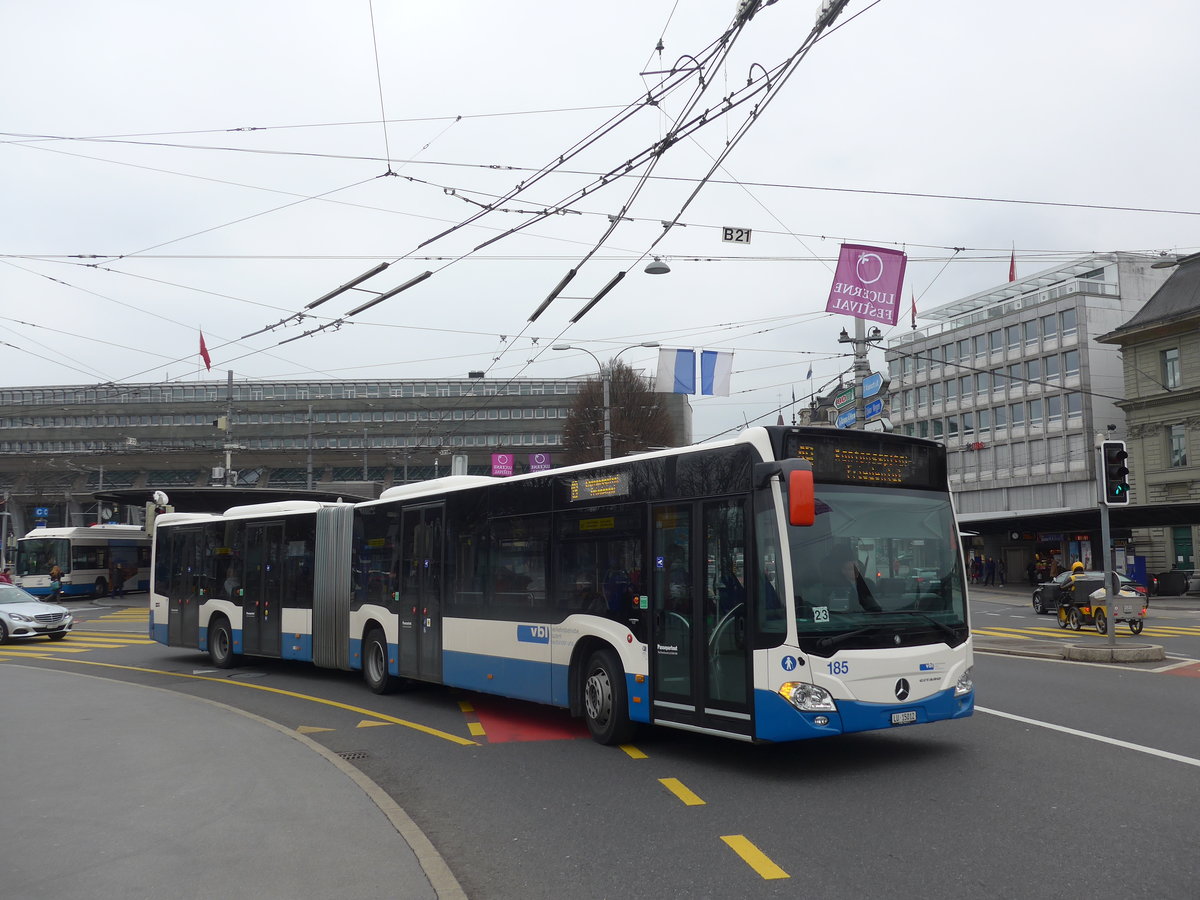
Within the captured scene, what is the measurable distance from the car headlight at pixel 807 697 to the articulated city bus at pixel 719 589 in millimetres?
12

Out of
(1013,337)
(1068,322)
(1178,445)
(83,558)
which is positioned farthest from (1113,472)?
(1013,337)

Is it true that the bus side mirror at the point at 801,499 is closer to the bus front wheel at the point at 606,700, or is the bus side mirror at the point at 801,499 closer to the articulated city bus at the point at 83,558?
the bus front wheel at the point at 606,700

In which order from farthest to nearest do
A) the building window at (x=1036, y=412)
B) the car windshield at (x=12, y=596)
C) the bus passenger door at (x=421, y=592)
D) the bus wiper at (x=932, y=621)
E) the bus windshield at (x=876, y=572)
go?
1. the building window at (x=1036, y=412)
2. the car windshield at (x=12, y=596)
3. the bus passenger door at (x=421, y=592)
4. the bus wiper at (x=932, y=621)
5. the bus windshield at (x=876, y=572)

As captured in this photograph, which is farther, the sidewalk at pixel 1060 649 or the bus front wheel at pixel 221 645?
the bus front wheel at pixel 221 645

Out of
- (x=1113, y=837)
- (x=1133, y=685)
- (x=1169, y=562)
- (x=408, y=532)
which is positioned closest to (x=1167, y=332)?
(x=1169, y=562)

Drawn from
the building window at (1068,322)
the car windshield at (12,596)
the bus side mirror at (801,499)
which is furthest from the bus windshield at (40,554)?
the building window at (1068,322)

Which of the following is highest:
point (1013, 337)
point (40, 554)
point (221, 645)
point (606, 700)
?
point (1013, 337)

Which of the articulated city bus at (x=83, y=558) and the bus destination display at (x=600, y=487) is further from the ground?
the bus destination display at (x=600, y=487)

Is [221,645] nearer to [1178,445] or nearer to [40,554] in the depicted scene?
[40,554]

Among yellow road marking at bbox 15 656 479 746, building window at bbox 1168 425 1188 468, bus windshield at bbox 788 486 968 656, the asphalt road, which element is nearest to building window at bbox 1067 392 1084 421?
building window at bbox 1168 425 1188 468

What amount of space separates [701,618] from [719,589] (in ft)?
1.13

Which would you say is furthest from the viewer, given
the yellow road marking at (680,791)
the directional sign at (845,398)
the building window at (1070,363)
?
the building window at (1070,363)

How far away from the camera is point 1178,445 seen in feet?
178

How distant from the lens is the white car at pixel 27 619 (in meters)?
27.0
